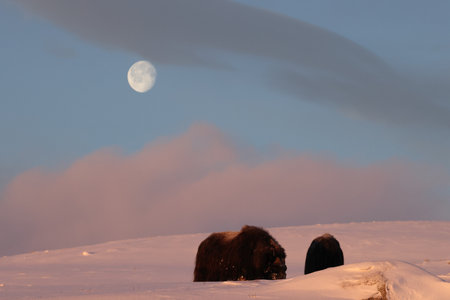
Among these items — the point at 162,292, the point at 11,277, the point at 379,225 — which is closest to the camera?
the point at 162,292

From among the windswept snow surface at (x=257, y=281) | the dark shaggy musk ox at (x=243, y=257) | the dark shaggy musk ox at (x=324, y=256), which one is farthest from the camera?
A: the dark shaggy musk ox at (x=324, y=256)

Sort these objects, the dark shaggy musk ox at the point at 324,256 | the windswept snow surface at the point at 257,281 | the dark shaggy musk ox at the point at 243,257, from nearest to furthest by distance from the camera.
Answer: the windswept snow surface at the point at 257,281, the dark shaggy musk ox at the point at 243,257, the dark shaggy musk ox at the point at 324,256

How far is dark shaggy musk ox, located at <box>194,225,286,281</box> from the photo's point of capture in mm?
14125

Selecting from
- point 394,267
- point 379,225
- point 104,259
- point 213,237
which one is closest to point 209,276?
point 213,237

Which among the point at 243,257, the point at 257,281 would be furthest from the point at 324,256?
the point at 257,281

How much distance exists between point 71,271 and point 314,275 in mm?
15284

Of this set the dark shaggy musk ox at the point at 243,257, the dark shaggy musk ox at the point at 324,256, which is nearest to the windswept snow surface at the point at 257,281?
the dark shaggy musk ox at the point at 243,257

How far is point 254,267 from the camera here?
14148mm

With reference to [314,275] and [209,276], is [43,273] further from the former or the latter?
[314,275]

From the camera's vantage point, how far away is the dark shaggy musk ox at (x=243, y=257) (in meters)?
14.1

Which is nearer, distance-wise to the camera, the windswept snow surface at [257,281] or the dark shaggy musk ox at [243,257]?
the windswept snow surface at [257,281]

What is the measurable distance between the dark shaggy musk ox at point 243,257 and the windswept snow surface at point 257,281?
0.67m

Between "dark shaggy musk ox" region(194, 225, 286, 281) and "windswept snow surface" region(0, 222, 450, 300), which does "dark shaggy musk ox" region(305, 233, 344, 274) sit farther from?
"dark shaggy musk ox" region(194, 225, 286, 281)

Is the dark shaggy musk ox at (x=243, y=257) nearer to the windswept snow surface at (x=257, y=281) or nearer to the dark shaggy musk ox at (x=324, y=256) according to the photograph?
the windswept snow surface at (x=257, y=281)
